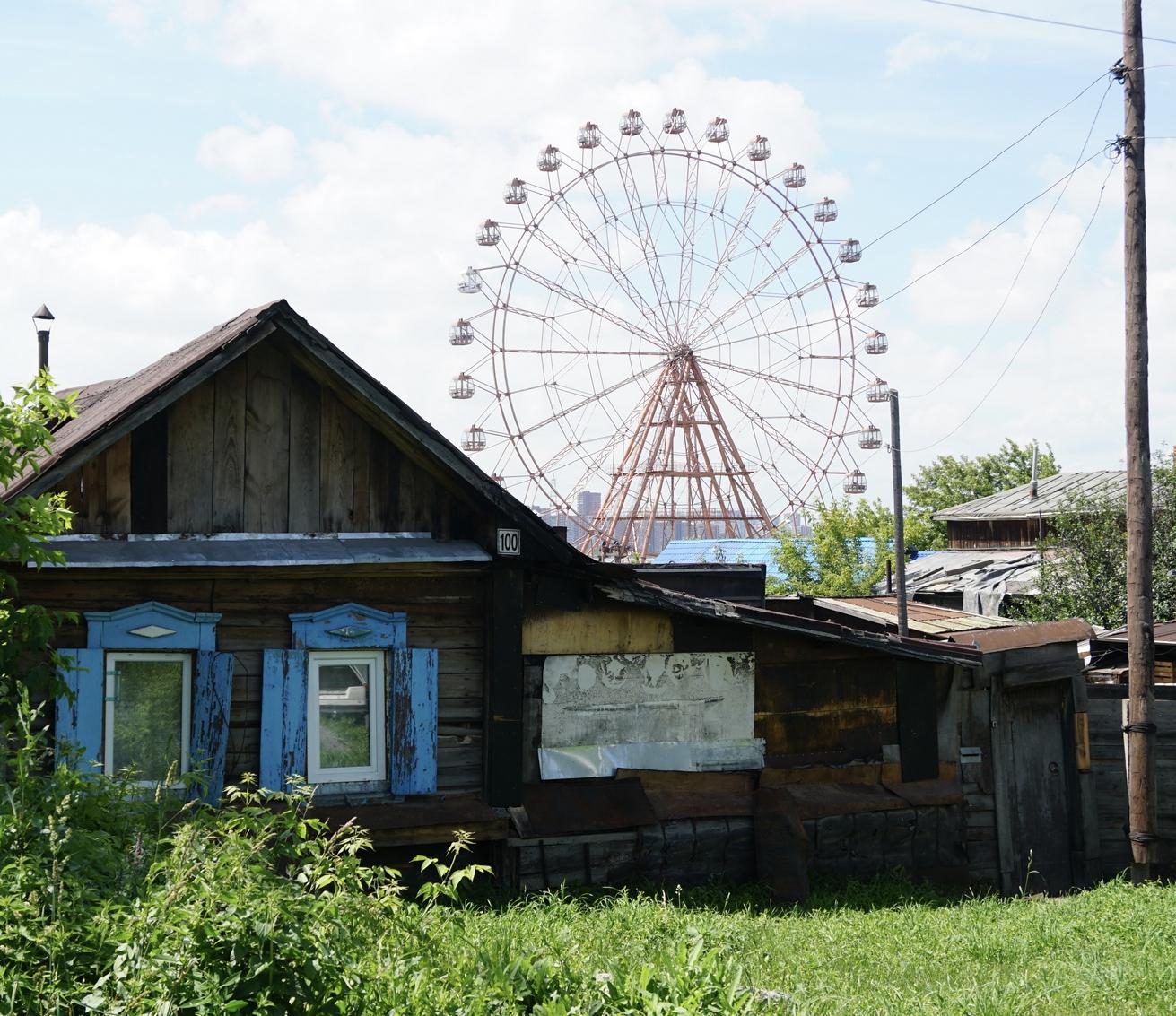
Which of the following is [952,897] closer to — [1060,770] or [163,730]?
[1060,770]

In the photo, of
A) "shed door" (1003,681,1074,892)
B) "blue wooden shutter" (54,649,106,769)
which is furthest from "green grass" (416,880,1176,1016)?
"blue wooden shutter" (54,649,106,769)

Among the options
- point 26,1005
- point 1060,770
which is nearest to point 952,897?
point 1060,770

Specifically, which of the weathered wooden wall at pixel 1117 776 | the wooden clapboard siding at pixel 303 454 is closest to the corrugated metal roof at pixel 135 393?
the wooden clapboard siding at pixel 303 454

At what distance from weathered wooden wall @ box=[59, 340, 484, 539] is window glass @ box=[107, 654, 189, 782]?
43.2 inches

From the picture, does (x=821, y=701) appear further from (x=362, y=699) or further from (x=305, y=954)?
(x=305, y=954)

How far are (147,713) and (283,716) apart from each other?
Result: 3.44 ft

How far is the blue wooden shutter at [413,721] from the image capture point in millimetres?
11094

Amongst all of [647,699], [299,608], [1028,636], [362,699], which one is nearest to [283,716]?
[362,699]

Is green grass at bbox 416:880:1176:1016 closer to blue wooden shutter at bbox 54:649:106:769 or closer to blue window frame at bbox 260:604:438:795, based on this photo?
blue window frame at bbox 260:604:438:795

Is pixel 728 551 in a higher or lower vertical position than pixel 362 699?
higher

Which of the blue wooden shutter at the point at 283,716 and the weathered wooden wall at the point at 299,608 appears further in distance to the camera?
the blue wooden shutter at the point at 283,716

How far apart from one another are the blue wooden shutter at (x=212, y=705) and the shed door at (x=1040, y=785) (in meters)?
7.94

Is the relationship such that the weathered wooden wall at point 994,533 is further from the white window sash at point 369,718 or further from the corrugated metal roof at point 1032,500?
the white window sash at point 369,718

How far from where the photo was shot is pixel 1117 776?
14062 millimetres
